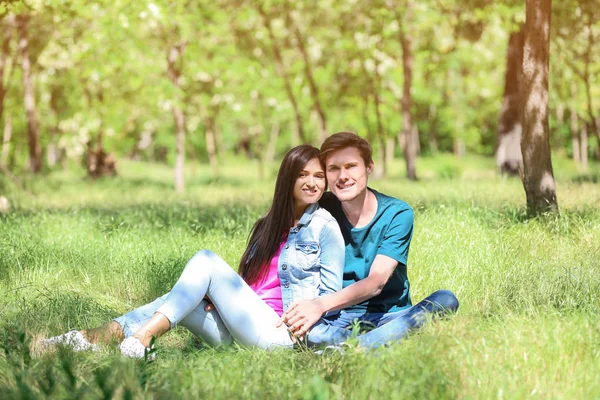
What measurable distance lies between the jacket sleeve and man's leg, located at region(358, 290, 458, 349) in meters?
0.35

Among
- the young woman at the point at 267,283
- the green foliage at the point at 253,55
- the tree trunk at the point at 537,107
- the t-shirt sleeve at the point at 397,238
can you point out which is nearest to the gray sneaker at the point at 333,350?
the young woman at the point at 267,283

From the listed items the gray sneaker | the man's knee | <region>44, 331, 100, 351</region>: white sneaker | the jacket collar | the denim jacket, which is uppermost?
the jacket collar

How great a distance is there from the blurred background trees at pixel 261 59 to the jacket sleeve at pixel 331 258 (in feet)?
16.7

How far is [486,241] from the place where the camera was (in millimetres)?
7133

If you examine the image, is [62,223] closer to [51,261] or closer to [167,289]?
[51,261]

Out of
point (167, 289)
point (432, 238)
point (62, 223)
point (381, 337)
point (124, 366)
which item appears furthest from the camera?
point (62, 223)

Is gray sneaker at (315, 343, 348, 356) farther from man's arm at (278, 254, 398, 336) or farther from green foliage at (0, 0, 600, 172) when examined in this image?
green foliage at (0, 0, 600, 172)

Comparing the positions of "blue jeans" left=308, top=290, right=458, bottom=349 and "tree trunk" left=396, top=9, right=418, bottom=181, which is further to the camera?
"tree trunk" left=396, top=9, right=418, bottom=181

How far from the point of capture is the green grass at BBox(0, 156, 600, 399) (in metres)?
3.74

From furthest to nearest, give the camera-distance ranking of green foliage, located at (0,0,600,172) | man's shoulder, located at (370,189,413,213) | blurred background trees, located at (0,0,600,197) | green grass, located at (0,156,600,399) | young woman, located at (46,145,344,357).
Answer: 1. blurred background trees, located at (0,0,600,197)
2. green foliage, located at (0,0,600,172)
3. man's shoulder, located at (370,189,413,213)
4. young woman, located at (46,145,344,357)
5. green grass, located at (0,156,600,399)

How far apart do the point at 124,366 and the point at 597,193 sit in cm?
865

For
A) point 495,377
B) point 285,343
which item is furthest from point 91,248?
point 495,377

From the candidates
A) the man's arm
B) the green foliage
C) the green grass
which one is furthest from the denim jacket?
the green foliage

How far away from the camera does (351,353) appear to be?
410 cm
